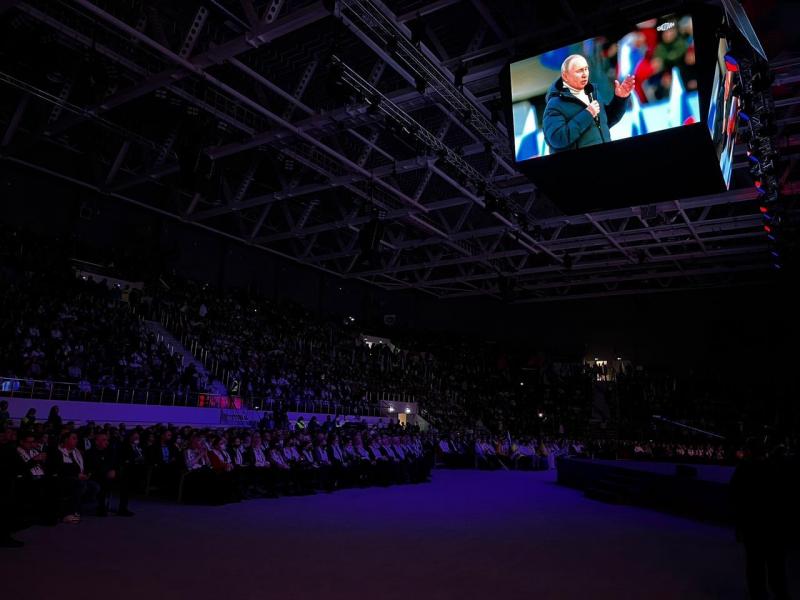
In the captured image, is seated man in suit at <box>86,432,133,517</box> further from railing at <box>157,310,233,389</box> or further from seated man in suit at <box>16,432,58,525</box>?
railing at <box>157,310,233,389</box>

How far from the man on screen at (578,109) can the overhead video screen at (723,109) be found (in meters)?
1.12

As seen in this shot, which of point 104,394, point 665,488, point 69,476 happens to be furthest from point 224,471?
point 665,488

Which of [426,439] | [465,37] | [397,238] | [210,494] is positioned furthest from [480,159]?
[210,494]

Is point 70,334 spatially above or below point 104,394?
above

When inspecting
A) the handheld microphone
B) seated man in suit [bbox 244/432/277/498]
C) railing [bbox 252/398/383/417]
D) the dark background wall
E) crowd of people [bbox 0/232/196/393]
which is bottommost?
seated man in suit [bbox 244/432/277/498]

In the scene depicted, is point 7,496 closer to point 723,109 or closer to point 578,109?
point 578,109

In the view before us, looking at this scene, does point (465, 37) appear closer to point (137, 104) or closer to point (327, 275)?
point (137, 104)

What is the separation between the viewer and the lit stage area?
473cm

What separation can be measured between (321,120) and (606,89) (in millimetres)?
7952

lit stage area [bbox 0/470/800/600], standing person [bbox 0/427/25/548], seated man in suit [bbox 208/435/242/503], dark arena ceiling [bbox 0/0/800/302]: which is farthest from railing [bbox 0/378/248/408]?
standing person [bbox 0/427/25/548]

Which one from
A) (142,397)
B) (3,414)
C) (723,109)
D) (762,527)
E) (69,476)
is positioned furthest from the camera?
(142,397)

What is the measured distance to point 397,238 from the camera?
25.2 m

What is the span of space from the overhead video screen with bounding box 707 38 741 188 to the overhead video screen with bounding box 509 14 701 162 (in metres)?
0.53

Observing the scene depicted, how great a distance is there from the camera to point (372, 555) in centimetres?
605
